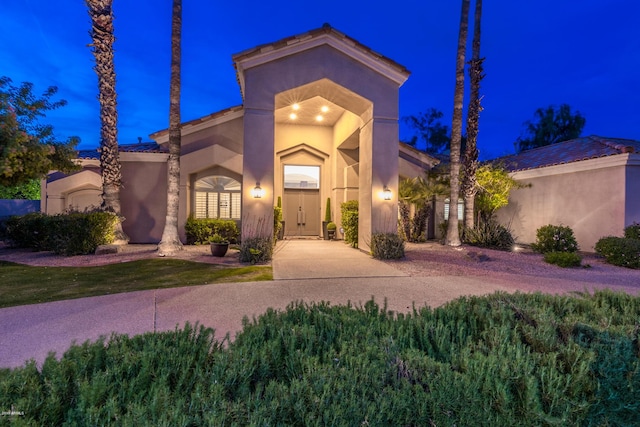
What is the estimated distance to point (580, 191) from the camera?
12859 mm

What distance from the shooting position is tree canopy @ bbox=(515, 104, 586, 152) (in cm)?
2941

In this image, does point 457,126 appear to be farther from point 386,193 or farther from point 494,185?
point 386,193

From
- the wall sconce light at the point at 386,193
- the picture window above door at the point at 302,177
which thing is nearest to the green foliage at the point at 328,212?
the picture window above door at the point at 302,177

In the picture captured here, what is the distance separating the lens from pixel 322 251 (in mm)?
12281

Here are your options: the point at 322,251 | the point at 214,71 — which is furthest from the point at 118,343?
the point at 214,71

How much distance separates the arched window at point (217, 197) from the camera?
49.6 ft

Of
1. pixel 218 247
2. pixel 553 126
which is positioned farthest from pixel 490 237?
pixel 553 126

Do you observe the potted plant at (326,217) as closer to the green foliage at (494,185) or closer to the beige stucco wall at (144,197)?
the green foliage at (494,185)

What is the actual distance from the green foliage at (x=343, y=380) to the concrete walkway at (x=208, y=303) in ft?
5.13

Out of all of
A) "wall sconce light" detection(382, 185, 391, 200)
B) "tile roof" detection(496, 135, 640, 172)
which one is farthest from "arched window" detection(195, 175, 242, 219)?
"tile roof" detection(496, 135, 640, 172)

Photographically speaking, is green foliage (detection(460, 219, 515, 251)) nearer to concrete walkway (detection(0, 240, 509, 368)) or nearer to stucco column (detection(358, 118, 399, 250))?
stucco column (detection(358, 118, 399, 250))

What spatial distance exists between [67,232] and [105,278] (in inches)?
197

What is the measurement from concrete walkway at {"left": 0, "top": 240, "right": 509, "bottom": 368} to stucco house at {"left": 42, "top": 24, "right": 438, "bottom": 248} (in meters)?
3.82

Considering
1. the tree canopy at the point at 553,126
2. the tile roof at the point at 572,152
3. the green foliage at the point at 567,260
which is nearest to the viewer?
the green foliage at the point at 567,260
